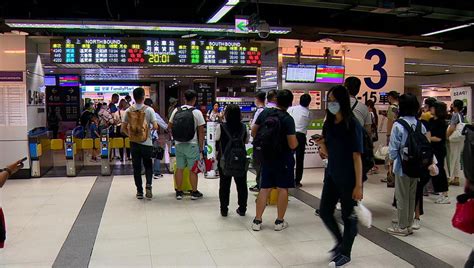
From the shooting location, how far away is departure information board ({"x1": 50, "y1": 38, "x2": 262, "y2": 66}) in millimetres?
7445

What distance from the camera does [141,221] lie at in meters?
4.89

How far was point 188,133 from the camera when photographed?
562cm

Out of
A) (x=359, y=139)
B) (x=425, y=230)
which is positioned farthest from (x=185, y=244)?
(x=425, y=230)

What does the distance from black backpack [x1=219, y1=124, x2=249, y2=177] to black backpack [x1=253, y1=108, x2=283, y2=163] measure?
1.77 ft

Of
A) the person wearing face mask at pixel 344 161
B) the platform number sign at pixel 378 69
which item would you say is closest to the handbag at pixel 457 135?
the platform number sign at pixel 378 69

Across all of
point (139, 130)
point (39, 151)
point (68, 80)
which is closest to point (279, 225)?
point (139, 130)

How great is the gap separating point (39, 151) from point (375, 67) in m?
7.29

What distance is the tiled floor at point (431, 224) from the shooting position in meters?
3.94

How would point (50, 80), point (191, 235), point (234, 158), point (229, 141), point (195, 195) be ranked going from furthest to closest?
point (50, 80) → point (195, 195) → point (229, 141) → point (234, 158) → point (191, 235)

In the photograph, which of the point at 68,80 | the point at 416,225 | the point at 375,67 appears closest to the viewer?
the point at 416,225

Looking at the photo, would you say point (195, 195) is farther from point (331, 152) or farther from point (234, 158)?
point (331, 152)

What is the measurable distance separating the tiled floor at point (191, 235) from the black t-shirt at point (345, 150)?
0.81 meters

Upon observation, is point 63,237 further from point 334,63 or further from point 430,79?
point 430,79

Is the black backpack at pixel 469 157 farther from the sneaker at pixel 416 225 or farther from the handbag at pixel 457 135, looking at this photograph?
the handbag at pixel 457 135
